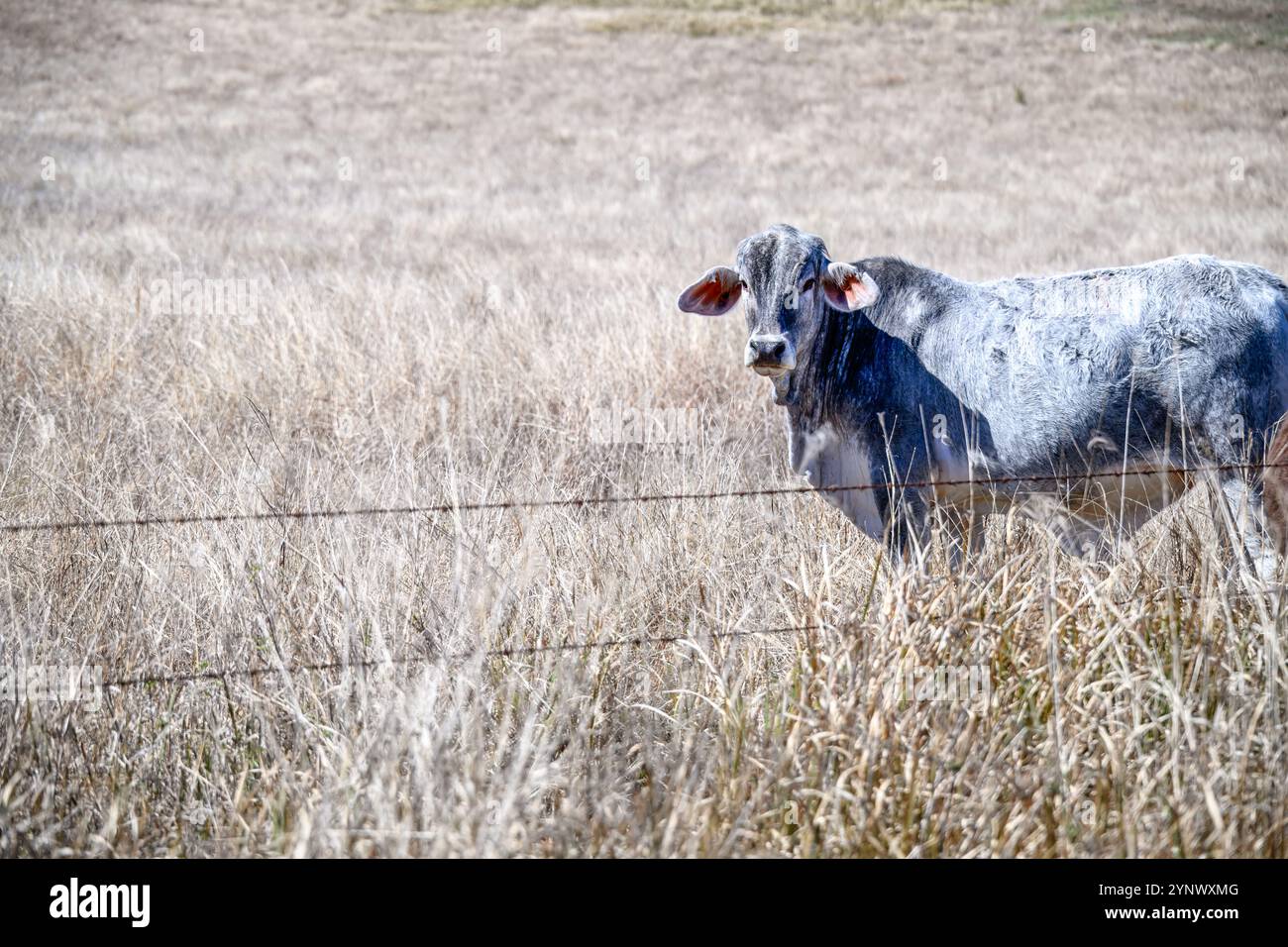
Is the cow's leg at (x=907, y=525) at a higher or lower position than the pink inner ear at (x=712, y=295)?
lower

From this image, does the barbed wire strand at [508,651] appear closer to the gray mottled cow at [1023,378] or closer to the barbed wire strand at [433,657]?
the barbed wire strand at [433,657]

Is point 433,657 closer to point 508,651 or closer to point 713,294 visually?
point 508,651

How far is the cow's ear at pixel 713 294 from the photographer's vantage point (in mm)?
4578

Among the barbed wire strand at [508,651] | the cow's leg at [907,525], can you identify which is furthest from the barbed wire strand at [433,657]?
the cow's leg at [907,525]

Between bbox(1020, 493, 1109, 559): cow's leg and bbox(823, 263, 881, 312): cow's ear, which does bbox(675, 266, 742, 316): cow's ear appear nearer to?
bbox(823, 263, 881, 312): cow's ear

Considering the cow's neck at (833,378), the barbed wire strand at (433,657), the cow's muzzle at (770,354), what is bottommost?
the barbed wire strand at (433,657)

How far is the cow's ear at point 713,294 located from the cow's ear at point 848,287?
0.36 m

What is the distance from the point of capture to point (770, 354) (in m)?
4.03

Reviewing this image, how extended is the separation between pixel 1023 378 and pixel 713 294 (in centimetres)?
125

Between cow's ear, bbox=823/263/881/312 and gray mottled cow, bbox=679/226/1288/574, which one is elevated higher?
cow's ear, bbox=823/263/881/312

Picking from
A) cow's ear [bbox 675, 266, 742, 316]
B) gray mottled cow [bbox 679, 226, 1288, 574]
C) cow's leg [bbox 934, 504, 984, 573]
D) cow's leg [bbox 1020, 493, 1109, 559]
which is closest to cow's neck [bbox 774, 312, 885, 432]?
gray mottled cow [bbox 679, 226, 1288, 574]

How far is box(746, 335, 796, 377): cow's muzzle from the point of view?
4031mm

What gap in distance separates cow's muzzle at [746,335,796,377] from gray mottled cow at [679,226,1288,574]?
10cm

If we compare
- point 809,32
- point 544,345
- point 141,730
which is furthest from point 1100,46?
point 141,730
